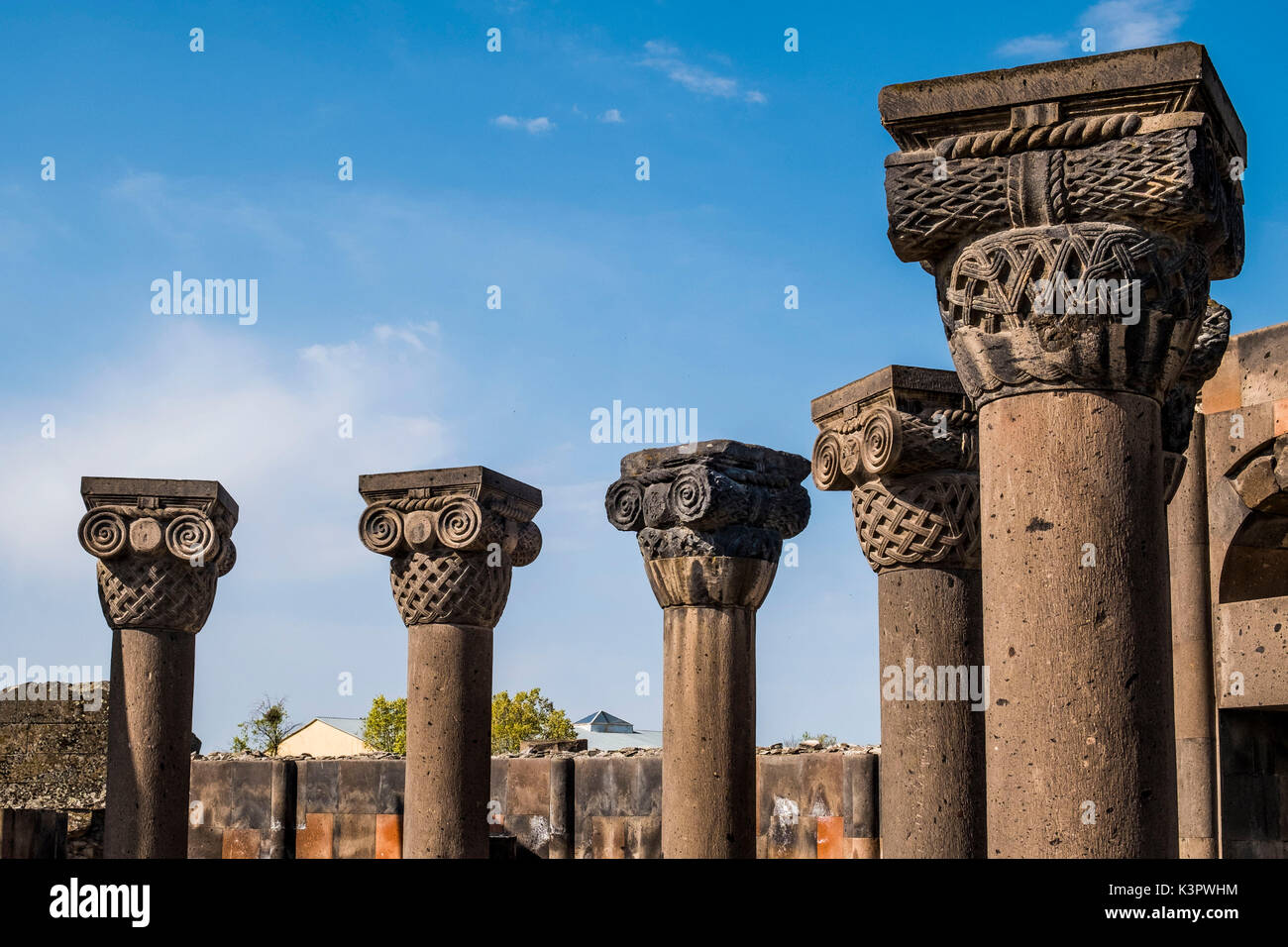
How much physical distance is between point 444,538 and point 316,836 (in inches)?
182

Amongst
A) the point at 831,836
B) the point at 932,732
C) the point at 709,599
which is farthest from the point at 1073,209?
the point at 831,836

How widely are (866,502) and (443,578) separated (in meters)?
3.63

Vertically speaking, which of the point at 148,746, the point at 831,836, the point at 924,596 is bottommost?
the point at 831,836

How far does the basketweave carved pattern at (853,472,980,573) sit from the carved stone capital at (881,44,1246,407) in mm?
2736

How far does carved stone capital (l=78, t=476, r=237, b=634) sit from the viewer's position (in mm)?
9938

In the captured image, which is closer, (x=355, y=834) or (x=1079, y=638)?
(x=1079, y=638)

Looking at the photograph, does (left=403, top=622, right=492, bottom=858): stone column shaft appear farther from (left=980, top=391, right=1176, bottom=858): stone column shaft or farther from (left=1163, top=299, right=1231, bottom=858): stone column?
(left=980, top=391, right=1176, bottom=858): stone column shaft

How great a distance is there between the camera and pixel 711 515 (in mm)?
9562

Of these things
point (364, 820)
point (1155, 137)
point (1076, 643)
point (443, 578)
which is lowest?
point (364, 820)

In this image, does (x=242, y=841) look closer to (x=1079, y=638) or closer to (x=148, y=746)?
(x=148, y=746)

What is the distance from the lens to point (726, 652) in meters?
9.54

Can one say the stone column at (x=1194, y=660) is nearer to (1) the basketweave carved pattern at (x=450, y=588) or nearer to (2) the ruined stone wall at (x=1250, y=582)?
(2) the ruined stone wall at (x=1250, y=582)
